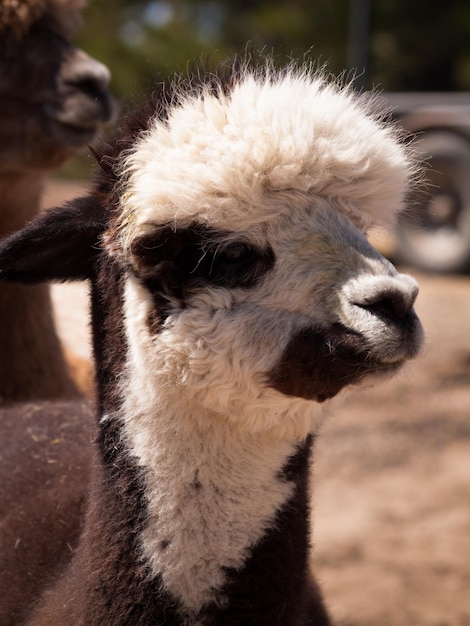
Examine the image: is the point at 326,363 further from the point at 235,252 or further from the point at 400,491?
the point at 400,491

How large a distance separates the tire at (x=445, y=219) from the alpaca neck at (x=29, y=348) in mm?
6038

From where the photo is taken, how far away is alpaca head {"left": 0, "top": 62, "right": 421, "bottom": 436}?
2012 mm

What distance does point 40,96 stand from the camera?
4004 mm

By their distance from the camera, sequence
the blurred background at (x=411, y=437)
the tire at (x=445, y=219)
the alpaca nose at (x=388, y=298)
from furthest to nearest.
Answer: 1. the tire at (x=445, y=219)
2. the blurred background at (x=411, y=437)
3. the alpaca nose at (x=388, y=298)

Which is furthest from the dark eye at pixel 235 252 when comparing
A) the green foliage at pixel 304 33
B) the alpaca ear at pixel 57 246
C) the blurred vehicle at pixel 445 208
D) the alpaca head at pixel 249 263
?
the green foliage at pixel 304 33

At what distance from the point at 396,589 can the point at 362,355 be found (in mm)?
2724

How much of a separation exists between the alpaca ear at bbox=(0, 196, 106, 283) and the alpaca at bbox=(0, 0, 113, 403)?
5.24 feet

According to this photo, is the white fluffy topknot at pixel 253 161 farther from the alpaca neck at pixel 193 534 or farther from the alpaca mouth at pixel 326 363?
the alpaca neck at pixel 193 534

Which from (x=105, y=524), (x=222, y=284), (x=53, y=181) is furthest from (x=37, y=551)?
(x=53, y=181)

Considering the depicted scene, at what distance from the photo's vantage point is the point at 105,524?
84.9 inches

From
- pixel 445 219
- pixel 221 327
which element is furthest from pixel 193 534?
pixel 445 219

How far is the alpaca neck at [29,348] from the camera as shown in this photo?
12.3 feet

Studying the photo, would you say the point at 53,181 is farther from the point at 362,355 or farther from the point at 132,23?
the point at 362,355

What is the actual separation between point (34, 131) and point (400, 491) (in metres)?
2.97
